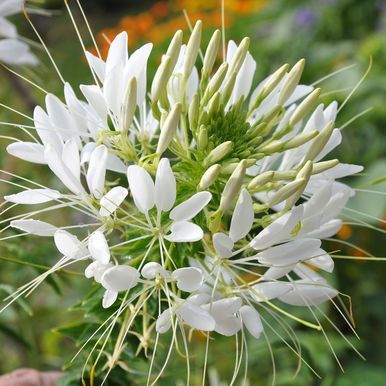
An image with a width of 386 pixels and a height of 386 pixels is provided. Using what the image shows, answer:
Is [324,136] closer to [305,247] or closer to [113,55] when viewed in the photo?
[305,247]

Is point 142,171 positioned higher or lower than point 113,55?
lower

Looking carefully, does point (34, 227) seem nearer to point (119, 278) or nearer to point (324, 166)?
point (119, 278)

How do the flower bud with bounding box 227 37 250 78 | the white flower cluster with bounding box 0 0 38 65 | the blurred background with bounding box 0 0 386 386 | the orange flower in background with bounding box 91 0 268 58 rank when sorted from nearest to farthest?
the flower bud with bounding box 227 37 250 78 → the white flower cluster with bounding box 0 0 38 65 → the blurred background with bounding box 0 0 386 386 → the orange flower in background with bounding box 91 0 268 58

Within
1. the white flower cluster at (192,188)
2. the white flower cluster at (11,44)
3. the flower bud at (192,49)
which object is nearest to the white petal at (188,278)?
the white flower cluster at (192,188)

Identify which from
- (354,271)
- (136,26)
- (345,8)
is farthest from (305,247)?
(345,8)

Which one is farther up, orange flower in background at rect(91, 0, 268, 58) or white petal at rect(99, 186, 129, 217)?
orange flower in background at rect(91, 0, 268, 58)

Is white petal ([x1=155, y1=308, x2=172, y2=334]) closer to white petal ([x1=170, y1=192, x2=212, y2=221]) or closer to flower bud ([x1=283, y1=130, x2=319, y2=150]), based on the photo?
white petal ([x1=170, y1=192, x2=212, y2=221])

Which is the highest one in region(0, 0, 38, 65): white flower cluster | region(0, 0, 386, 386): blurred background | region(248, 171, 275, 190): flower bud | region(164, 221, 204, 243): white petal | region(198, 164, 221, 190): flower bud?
region(0, 0, 38, 65): white flower cluster

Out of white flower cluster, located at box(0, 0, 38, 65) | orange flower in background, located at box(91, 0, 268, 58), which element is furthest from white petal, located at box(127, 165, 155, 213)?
orange flower in background, located at box(91, 0, 268, 58)

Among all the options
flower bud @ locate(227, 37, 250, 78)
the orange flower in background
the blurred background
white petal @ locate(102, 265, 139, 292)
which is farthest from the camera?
the orange flower in background
